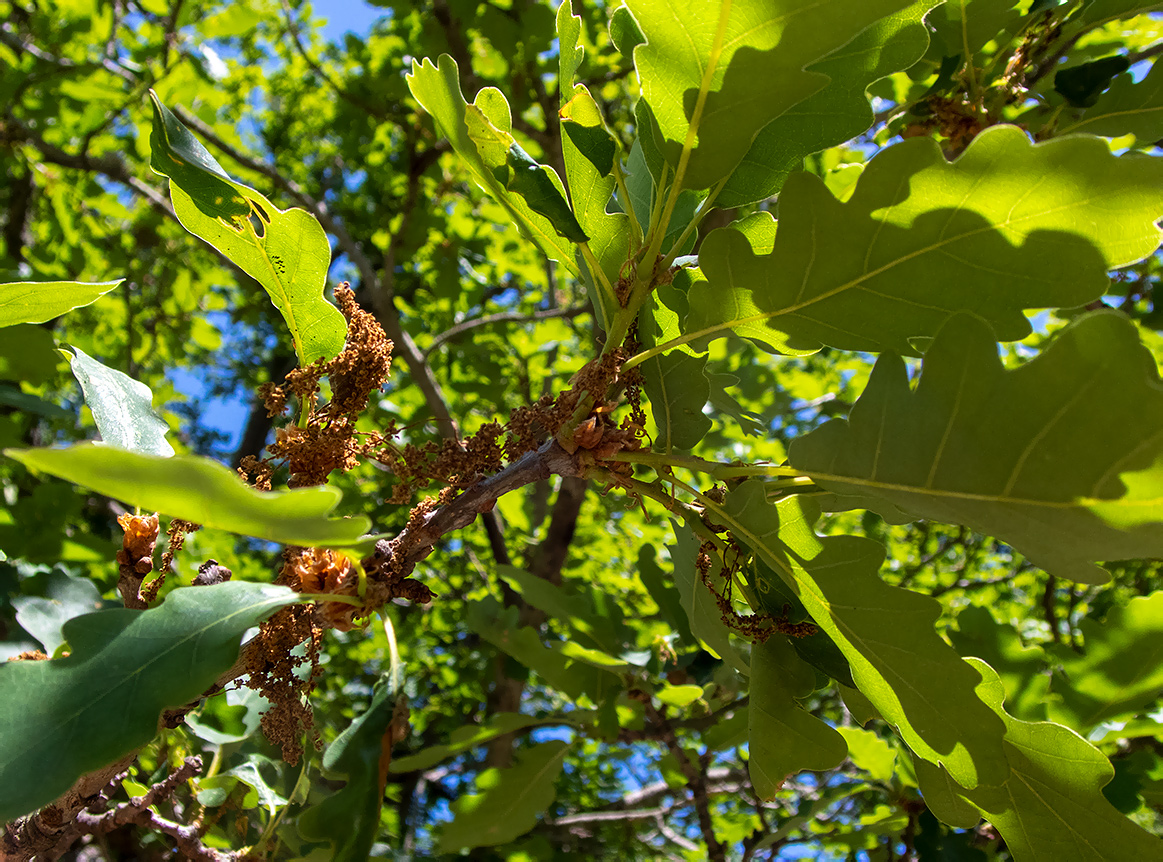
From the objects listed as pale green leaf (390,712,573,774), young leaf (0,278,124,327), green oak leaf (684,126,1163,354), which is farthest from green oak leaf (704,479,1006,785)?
pale green leaf (390,712,573,774)

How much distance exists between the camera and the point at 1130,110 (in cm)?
170

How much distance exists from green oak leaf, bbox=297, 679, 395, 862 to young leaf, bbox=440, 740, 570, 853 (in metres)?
1.23

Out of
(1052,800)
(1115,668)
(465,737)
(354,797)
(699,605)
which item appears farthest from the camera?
(465,737)

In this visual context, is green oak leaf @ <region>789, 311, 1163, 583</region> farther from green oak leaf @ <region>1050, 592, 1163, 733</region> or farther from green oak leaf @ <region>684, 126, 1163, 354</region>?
green oak leaf @ <region>1050, 592, 1163, 733</region>

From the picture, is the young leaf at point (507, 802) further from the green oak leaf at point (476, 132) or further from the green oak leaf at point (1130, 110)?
the green oak leaf at point (1130, 110)

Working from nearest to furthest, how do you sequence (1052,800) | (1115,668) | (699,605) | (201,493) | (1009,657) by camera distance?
(201,493)
(1052,800)
(699,605)
(1115,668)
(1009,657)

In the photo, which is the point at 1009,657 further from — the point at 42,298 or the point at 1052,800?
the point at 42,298

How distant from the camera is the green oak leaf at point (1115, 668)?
1579mm

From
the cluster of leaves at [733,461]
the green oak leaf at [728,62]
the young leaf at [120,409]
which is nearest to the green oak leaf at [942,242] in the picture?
the cluster of leaves at [733,461]

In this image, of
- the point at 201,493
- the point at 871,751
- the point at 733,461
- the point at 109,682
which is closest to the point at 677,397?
the point at 733,461

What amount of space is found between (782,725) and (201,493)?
0.86 meters

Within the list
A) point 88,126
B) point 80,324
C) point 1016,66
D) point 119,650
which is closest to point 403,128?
point 88,126

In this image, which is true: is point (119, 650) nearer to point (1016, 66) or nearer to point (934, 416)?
point (934, 416)

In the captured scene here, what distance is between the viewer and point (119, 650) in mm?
838
